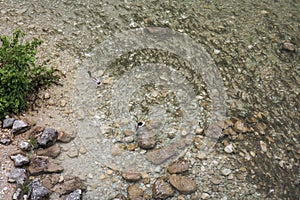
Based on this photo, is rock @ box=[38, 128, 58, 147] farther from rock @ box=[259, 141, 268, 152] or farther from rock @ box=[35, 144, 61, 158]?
rock @ box=[259, 141, 268, 152]

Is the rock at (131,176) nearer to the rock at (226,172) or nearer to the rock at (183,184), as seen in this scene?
the rock at (183,184)

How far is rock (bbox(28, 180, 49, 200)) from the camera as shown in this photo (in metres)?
3.63

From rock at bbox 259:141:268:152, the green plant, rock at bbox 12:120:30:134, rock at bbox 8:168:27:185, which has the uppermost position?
the green plant

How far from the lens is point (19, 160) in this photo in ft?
12.6

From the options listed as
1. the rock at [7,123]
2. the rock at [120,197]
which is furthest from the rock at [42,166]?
the rock at [120,197]

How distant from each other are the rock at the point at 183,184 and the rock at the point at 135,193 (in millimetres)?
331

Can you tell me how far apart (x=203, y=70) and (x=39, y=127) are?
86.1 inches

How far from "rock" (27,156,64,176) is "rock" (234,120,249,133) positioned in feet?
6.52

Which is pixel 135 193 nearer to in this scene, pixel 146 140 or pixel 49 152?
pixel 146 140

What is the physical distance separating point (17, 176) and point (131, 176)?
110 cm

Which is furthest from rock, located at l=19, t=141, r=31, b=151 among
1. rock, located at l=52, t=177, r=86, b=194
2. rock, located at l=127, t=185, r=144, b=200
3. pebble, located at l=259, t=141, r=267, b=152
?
pebble, located at l=259, t=141, r=267, b=152

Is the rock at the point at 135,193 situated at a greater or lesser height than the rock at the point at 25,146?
lesser

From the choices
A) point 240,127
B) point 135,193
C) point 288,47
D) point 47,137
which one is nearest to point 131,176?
point 135,193

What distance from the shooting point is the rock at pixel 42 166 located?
12.6 feet
